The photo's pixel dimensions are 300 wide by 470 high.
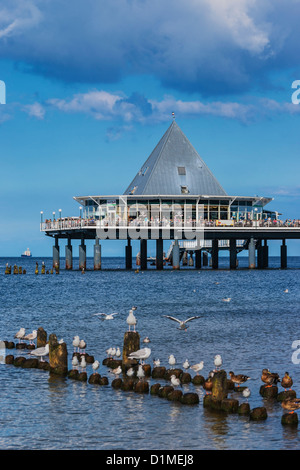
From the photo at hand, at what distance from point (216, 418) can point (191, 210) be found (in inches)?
3680

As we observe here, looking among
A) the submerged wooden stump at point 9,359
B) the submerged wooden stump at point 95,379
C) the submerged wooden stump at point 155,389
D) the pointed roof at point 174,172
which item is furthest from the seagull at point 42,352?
the pointed roof at point 174,172

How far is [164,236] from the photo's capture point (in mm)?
112938

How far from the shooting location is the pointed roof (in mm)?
121688

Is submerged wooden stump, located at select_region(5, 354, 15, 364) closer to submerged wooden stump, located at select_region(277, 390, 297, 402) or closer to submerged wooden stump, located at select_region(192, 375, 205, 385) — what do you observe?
submerged wooden stump, located at select_region(192, 375, 205, 385)

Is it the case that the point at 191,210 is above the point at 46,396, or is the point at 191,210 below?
above

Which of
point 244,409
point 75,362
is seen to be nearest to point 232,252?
point 75,362

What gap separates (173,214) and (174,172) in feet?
34.9

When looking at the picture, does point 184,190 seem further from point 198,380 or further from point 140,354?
point 198,380

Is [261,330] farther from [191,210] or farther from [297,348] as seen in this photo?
[191,210]

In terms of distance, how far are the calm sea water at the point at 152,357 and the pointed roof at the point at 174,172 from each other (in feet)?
161

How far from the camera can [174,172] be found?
12425 centimetres
